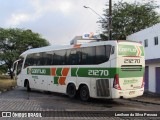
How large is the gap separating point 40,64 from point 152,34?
1126cm

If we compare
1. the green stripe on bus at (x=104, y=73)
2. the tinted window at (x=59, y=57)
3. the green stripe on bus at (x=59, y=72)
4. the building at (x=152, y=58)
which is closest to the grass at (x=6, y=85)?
the tinted window at (x=59, y=57)

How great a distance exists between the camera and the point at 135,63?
763 inches

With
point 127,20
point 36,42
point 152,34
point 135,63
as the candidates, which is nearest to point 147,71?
point 152,34

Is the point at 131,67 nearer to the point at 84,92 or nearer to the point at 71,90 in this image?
the point at 84,92

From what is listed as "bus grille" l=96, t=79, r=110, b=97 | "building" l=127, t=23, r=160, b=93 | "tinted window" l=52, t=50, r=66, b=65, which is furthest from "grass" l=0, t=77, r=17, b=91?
"bus grille" l=96, t=79, r=110, b=97

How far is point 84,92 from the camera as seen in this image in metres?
20.7

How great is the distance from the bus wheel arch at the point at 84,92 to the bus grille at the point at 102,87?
3.80 ft

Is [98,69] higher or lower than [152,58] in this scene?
lower

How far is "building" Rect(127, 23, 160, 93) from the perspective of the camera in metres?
29.3

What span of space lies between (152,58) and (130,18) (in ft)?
62.6

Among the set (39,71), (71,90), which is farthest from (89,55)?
(39,71)

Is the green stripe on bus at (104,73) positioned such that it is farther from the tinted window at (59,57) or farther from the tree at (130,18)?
the tree at (130,18)

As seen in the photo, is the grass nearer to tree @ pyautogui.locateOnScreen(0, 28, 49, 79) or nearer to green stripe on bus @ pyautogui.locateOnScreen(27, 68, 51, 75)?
green stripe on bus @ pyautogui.locateOnScreen(27, 68, 51, 75)

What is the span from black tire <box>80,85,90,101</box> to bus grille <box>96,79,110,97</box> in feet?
3.85
